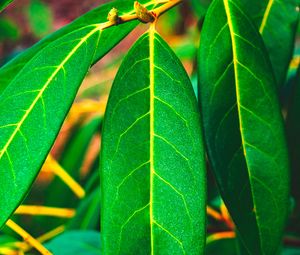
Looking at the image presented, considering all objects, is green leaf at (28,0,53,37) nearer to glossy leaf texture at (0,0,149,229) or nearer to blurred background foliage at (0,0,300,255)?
blurred background foliage at (0,0,300,255)

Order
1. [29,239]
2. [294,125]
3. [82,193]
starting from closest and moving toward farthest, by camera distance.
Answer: [29,239]
[294,125]
[82,193]

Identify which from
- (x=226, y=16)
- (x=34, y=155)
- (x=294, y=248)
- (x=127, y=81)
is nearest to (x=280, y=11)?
(x=226, y=16)

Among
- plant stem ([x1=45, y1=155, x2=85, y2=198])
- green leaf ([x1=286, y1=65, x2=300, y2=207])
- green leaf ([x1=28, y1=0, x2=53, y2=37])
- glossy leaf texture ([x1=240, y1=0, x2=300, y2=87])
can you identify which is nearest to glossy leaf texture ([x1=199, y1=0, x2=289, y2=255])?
glossy leaf texture ([x1=240, y1=0, x2=300, y2=87])

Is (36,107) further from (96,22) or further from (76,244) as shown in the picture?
(76,244)

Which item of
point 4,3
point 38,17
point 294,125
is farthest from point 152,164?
point 38,17

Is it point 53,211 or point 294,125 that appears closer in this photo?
point 294,125
